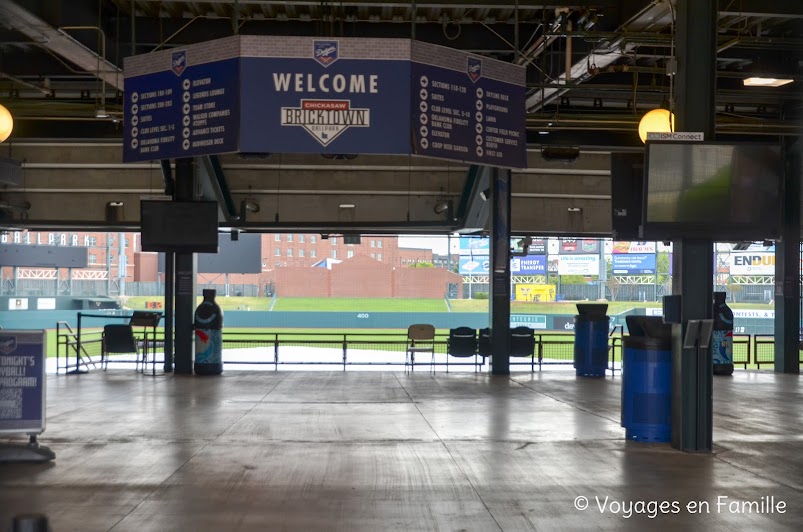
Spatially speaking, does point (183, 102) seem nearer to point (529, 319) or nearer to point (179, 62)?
point (179, 62)

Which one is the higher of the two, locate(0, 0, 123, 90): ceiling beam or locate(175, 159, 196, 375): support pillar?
locate(0, 0, 123, 90): ceiling beam

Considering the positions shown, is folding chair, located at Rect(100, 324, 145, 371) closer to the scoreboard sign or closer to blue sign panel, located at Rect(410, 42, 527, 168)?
the scoreboard sign

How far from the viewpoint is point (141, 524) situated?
5.54m

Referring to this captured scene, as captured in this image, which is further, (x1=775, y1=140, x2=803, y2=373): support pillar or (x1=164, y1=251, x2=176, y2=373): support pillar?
(x1=775, y1=140, x2=803, y2=373): support pillar

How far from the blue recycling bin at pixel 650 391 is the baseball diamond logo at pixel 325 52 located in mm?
4075

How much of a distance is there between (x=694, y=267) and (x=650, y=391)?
1.36m

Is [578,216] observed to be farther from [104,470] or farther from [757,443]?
[104,470]

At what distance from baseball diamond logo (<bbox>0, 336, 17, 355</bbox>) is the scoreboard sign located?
7.62 ft

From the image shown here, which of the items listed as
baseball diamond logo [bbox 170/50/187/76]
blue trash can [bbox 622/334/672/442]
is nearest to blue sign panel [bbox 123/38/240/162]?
baseball diamond logo [bbox 170/50/187/76]

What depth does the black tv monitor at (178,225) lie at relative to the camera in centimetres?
1581

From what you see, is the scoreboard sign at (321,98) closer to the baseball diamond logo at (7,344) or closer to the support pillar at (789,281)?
the baseball diamond logo at (7,344)

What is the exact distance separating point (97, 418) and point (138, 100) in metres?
4.02

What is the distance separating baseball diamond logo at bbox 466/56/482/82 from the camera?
855 cm
